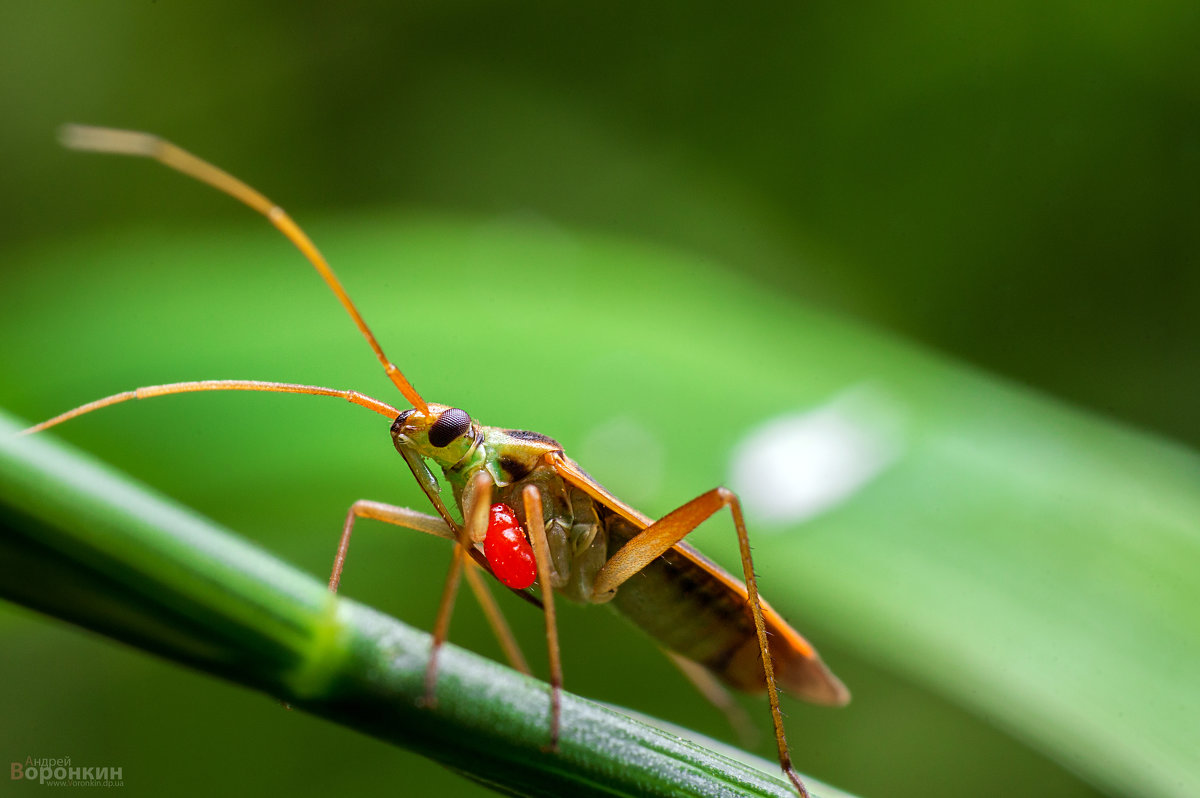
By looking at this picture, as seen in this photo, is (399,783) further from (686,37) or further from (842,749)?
(686,37)

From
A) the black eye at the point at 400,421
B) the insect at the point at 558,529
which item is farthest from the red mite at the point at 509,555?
the black eye at the point at 400,421

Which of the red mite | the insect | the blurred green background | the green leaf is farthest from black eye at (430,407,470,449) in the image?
the green leaf

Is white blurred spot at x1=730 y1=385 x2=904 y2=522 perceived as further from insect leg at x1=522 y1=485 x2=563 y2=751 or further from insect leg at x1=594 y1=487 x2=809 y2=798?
insect leg at x1=522 y1=485 x2=563 y2=751

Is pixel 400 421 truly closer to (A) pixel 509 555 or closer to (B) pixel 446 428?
(B) pixel 446 428

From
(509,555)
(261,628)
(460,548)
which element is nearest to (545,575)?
(460,548)

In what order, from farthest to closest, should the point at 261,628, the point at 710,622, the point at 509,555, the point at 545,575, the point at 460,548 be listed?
the point at 710,622 → the point at 509,555 → the point at 545,575 → the point at 460,548 → the point at 261,628

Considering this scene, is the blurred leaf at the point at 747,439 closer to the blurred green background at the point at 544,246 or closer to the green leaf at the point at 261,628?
the blurred green background at the point at 544,246

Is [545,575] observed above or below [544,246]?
below
